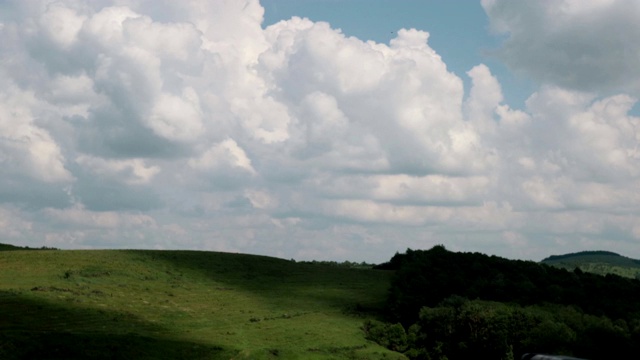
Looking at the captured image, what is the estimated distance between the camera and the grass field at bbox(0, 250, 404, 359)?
316ft

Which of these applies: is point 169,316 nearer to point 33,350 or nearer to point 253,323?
point 253,323

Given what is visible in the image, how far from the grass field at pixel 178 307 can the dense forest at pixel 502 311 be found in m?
8.76

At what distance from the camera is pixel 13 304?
110750mm

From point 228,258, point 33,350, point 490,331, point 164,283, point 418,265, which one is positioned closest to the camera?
point 33,350

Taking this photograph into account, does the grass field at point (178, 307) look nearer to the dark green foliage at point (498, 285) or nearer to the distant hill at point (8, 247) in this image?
the dark green foliage at point (498, 285)

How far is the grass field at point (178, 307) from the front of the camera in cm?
9631

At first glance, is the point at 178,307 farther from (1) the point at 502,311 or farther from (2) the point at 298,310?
(1) the point at 502,311

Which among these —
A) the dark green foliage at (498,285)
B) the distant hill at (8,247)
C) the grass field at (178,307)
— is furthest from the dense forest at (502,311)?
the distant hill at (8,247)

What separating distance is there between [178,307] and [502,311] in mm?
57274

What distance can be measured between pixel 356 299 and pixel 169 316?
155ft

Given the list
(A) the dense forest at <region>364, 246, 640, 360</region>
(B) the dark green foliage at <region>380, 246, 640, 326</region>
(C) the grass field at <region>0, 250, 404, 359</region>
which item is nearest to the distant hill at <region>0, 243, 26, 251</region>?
(C) the grass field at <region>0, 250, 404, 359</region>

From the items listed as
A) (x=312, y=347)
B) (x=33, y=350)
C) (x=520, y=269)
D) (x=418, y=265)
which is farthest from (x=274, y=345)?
(x=520, y=269)

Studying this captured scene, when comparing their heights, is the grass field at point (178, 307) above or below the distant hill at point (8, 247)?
below

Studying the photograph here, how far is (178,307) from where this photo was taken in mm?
128375
